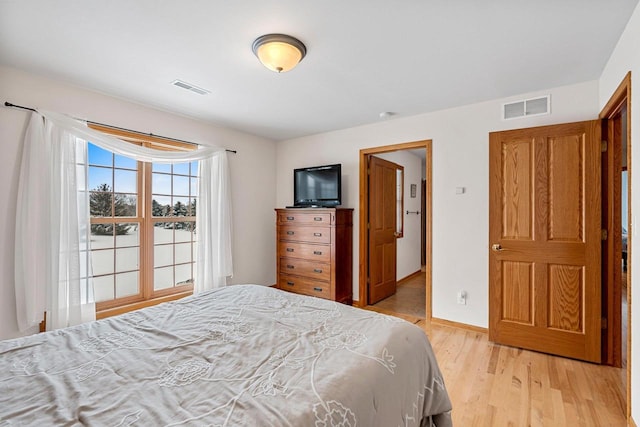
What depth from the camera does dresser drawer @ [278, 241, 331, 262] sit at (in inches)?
148

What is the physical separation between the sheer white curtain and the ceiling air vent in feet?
12.4

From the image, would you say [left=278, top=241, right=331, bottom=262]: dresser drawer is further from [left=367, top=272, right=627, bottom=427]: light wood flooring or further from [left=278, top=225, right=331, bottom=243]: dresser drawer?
[left=367, top=272, right=627, bottom=427]: light wood flooring

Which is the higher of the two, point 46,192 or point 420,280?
point 46,192

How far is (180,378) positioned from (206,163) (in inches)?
119

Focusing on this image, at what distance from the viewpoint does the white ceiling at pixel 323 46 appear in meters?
1.65

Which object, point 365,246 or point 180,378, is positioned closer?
point 180,378

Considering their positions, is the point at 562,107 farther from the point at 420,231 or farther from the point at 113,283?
the point at 113,283

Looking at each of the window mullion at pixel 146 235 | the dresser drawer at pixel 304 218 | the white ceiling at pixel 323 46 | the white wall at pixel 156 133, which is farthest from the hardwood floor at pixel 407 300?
the window mullion at pixel 146 235

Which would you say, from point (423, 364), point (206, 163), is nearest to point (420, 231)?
point (206, 163)

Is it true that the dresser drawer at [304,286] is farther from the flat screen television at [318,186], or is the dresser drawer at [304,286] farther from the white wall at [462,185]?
the white wall at [462,185]

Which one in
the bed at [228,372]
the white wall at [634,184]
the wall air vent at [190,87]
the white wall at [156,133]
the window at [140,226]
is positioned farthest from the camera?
the window at [140,226]

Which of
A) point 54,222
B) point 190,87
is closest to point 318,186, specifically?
point 190,87

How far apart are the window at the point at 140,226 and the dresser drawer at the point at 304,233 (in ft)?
3.82

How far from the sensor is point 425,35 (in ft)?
6.22
